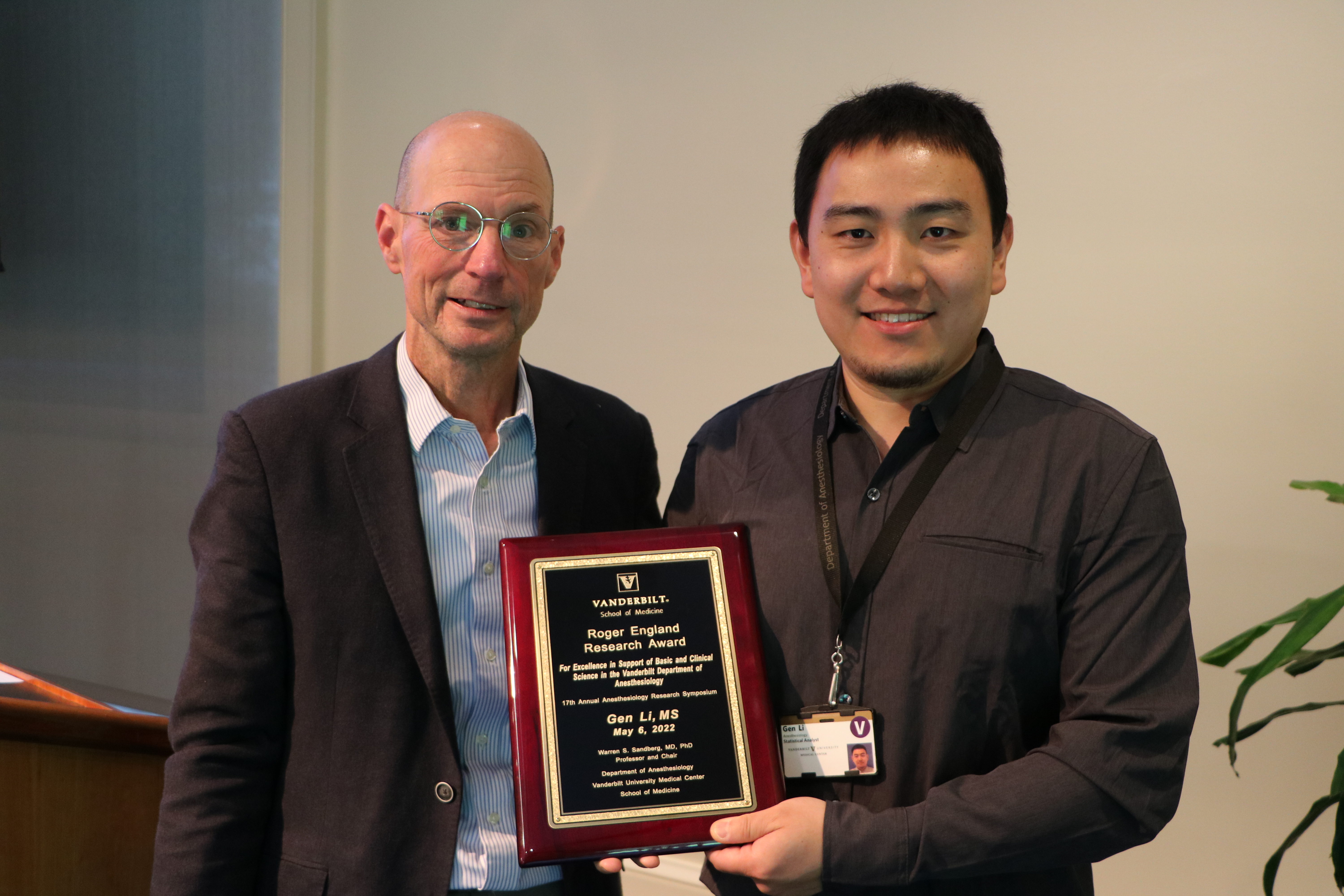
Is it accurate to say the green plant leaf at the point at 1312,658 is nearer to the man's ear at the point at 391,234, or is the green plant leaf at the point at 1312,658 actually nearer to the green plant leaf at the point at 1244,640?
the green plant leaf at the point at 1244,640

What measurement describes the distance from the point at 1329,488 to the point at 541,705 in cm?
143

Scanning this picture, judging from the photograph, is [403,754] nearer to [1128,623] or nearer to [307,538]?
[307,538]

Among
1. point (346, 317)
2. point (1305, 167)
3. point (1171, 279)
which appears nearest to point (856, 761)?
point (1171, 279)

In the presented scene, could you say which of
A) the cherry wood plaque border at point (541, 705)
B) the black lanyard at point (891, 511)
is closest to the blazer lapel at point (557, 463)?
the cherry wood plaque border at point (541, 705)

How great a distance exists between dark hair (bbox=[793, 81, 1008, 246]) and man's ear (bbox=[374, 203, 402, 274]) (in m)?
0.63

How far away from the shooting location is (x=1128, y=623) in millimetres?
1447

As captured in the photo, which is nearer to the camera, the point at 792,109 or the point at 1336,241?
the point at 1336,241

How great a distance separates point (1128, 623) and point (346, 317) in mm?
3398

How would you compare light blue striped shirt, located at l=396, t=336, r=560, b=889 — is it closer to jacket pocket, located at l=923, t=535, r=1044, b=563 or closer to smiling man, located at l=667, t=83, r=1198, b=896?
smiling man, located at l=667, t=83, r=1198, b=896

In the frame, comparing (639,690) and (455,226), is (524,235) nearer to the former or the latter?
(455,226)

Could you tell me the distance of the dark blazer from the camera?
150 centimetres

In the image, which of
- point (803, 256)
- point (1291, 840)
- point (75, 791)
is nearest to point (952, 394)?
point (803, 256)

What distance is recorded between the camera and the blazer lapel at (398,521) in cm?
153

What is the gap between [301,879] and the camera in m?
1.51
